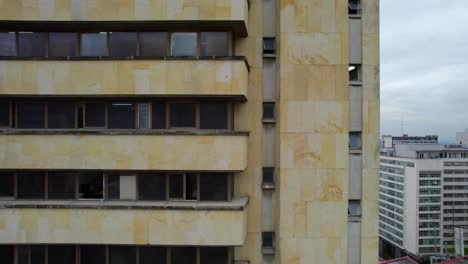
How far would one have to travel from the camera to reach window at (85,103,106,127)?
44.9ft

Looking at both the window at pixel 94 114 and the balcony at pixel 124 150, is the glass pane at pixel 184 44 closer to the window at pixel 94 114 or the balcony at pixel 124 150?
the balcony at pixel 124 150

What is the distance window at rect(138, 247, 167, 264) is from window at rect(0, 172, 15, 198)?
6122 millimetres

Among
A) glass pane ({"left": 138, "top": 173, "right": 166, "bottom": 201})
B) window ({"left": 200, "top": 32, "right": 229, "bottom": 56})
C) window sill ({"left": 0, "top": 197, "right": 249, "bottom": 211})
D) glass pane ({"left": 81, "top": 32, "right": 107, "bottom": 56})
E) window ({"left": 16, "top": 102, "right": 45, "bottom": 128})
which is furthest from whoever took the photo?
window ({"left": 16, "top": 102, "right": 45, "bottom": 128})

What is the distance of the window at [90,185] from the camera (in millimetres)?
13734

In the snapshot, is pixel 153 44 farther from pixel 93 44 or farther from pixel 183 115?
pixel 183 115

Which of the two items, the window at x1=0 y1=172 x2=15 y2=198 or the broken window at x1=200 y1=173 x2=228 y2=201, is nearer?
the broken window at x1=200 y1=173 x2=228 y2=201

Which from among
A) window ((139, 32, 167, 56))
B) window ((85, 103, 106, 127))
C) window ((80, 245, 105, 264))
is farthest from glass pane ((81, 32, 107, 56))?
window ((80, 245, 105, 264))

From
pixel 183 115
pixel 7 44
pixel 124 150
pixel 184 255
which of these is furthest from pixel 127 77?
pixel 184 255

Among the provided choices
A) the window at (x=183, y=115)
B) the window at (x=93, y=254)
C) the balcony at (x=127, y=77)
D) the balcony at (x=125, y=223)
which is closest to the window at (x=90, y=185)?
the balcony at (x=125, y=223)

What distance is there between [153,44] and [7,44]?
6.19 meters

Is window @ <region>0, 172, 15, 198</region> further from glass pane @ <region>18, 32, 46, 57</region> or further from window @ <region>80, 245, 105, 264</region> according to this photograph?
glass pane @ <region>18, 32, 46, 57</region>

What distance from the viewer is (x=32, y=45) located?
45.3 feet

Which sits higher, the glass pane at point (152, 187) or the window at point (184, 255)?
the glass pane at point (152, 187)

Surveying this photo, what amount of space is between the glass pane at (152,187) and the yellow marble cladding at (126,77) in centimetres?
349
